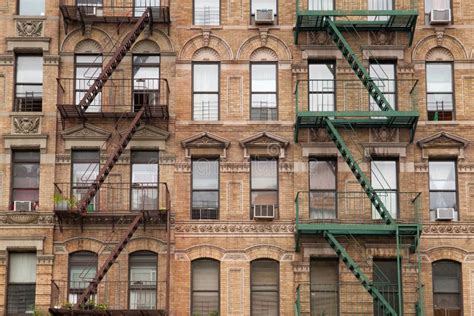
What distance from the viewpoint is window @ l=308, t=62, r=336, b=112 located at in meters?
35.6

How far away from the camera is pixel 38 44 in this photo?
35781 millimetres

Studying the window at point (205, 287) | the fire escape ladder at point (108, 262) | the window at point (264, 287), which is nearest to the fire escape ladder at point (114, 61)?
the fire escape ladder at point (108, 262)

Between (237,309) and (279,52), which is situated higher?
(279,52)

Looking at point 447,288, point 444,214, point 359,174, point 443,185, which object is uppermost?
point 359,174

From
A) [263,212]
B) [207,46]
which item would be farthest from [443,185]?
[207,46]

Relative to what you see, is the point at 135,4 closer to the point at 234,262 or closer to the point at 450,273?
the point at 234,262

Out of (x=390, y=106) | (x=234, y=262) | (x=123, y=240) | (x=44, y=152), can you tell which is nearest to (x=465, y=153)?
(x=390, y=106)

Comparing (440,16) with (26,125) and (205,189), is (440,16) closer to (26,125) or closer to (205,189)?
(205,189)

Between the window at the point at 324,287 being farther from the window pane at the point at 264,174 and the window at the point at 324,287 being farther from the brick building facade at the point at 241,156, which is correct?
the window pane at the point at 264,174

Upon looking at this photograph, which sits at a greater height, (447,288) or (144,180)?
(144,180)

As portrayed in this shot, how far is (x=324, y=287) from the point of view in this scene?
3434 cm

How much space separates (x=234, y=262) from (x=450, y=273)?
6604mm

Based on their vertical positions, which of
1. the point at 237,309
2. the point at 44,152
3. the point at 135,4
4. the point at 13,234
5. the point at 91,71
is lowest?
the point at 237,309

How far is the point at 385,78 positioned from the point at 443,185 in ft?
12.7
